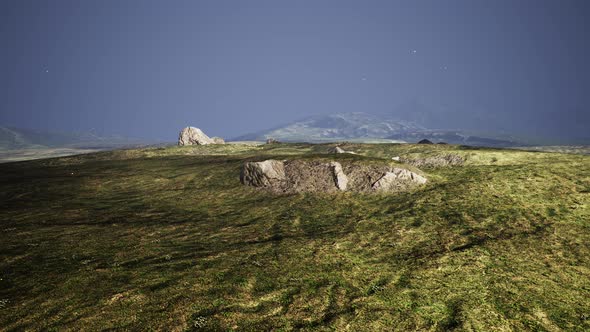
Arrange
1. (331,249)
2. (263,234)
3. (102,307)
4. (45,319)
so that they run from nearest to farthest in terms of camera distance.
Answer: (45,319)
(102,307)
(331,249)
(263,234)

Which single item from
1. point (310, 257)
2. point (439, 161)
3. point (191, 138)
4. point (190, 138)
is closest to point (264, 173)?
point (310, 257)

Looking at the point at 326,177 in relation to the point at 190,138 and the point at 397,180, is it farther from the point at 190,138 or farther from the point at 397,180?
the point at 190,138

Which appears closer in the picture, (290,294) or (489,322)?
(489,322)

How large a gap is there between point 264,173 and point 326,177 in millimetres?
9417

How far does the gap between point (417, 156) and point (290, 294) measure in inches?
2004

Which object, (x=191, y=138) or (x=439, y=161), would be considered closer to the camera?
(x=439, y=161)

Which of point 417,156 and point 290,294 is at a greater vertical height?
point 417,156

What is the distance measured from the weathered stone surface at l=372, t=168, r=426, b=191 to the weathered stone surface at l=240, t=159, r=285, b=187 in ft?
46.8

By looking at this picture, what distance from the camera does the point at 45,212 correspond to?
3878 centimetres

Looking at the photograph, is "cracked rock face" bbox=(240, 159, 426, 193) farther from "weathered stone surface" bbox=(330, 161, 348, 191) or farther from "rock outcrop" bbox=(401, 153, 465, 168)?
"rock outcrop" bbox=(401, 153, 465, 168)

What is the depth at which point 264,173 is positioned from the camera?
161ft

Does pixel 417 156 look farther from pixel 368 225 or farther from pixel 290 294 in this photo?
pixel 290 294

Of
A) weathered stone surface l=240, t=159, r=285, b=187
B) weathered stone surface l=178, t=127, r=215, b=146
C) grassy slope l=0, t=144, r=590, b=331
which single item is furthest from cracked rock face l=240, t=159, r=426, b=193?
weathered stone surface l=178, t=127, r=215, b=146

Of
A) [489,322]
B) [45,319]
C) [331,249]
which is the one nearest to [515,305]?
[489,322]
